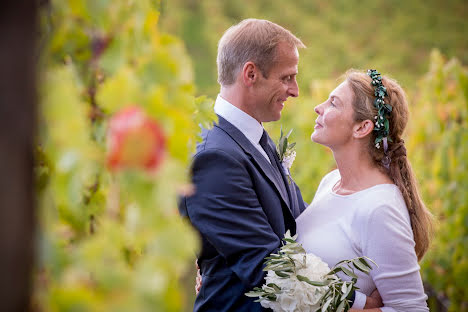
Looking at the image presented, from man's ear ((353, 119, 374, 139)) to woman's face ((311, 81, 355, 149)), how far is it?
0.03 m

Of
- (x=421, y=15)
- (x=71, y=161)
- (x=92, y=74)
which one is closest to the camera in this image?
(x=71, y=161)

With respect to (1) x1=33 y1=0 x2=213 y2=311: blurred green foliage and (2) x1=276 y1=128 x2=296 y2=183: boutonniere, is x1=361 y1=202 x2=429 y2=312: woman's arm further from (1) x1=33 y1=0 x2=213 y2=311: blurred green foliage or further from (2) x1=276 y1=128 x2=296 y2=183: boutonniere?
(1) x1=33 y1=0 x2=213 y2=311: blurred green foliage

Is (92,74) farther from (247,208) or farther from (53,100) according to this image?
(247,208)

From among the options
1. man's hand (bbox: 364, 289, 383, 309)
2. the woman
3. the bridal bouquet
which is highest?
the woman

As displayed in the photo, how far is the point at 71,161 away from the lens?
2.39 ft

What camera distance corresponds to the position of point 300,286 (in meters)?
1.94

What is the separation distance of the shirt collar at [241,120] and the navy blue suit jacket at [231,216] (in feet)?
0.43

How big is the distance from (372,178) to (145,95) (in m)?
1.93

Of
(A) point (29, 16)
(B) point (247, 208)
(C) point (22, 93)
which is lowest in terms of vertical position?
A: (B) point (247, 208)

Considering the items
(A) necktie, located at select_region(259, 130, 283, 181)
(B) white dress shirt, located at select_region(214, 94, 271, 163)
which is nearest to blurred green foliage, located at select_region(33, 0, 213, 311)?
(B) white dress shirt, located at select_region(214, 94, 271, 163)

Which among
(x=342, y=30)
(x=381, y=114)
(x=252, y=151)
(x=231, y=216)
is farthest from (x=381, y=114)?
(x=342, y=30)

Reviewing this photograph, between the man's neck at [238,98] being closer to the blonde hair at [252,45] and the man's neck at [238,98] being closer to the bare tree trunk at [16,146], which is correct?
the blonde hair at [252,45]

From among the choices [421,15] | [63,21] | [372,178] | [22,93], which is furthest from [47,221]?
[421,15]

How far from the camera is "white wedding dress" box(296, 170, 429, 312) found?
2186 millimetres
